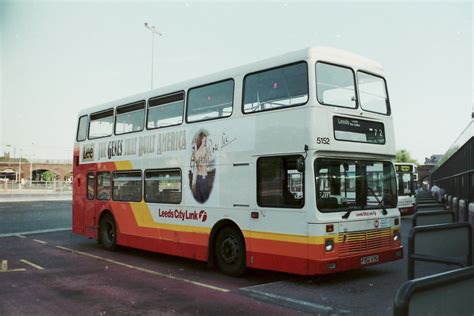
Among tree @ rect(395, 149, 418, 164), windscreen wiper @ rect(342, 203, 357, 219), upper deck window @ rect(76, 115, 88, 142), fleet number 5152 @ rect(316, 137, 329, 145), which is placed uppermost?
tree @ rect(395, 149, 418, 164)

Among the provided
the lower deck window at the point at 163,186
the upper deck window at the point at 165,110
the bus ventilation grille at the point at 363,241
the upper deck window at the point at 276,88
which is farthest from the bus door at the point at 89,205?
the bus ventilation grille at the point at 363,241

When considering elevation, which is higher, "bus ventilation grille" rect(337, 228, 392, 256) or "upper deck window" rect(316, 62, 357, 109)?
"upper deck window" rect(316, 62, 357, 109)

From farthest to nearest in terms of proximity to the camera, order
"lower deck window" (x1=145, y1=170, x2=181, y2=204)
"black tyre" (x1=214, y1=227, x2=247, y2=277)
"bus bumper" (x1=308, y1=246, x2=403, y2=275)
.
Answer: "lower deck window" (x1=145, y1=170, x2=181, y2=204) → "black tyre" (x1=214, y1=227, x2=247, y2=277) → "bus bumper" (x1=308, y1=246, x2=403, y2=275)

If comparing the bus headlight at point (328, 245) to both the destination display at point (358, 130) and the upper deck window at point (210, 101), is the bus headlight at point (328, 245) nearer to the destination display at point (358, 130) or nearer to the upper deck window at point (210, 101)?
the destination display at point (358, 130)

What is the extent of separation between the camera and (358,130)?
28.3 ft

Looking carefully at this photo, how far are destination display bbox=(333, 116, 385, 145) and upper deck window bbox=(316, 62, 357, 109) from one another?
296 mm

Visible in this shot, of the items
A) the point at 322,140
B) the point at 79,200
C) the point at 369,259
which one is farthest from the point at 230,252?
the point at 79,200

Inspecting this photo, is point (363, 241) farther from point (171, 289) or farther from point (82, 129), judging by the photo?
point (82, 129)

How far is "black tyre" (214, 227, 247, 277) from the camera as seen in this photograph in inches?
356

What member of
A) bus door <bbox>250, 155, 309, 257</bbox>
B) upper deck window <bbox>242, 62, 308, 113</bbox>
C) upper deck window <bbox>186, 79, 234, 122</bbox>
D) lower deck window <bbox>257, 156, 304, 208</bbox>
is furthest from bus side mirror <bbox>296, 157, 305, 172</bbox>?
upper deck window <bbox>186, 79, 234, 122</bbox>

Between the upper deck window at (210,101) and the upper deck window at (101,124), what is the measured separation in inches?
143

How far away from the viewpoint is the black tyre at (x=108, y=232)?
1293cm

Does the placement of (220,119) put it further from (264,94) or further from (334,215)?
(334,215)

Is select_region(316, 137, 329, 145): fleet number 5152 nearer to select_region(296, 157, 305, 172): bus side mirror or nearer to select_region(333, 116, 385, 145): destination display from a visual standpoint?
select_region(333, 116, 385, 145): destination display
